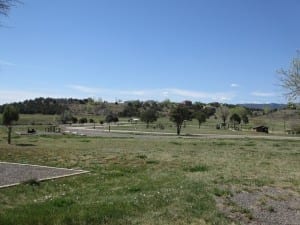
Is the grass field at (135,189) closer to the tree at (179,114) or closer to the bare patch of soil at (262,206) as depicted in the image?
the bare patch of soil at (262,206)

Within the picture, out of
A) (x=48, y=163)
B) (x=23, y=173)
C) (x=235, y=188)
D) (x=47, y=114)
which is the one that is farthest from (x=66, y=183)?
(x=47, y=114)

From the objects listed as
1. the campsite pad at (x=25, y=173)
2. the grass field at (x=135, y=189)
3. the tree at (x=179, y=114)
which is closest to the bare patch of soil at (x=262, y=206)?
the grass field at (x=135, y=189)

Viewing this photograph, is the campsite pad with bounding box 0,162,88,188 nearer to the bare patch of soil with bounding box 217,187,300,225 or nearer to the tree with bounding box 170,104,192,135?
the bare patch of soil with bounding box 217,187,300,225

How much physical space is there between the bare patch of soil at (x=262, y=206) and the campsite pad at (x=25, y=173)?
701cm

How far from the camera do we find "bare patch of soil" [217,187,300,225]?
11305 millimetres

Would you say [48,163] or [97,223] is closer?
[97,223]

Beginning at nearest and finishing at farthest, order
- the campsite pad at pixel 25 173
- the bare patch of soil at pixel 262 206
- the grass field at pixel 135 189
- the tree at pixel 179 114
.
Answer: the grass field at pixel 135 189
the bare patch of soil at pixel 262 206
the campsite pad at pixel 25 173
the tree at pixel 179 114

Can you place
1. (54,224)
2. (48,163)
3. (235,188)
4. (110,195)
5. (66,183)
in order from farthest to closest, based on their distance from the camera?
(48,163)
(66,183)
(235,188)
(110,195)
(54,224)

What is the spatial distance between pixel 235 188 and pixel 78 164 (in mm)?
9887

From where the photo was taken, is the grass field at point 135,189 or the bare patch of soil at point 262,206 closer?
the grass field at point 135,189

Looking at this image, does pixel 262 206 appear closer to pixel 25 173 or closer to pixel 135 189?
pixel 135 189

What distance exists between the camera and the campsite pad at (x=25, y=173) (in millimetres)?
17114

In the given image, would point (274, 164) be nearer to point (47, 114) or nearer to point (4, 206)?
point (4, 206)

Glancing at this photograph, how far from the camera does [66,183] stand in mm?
17000
